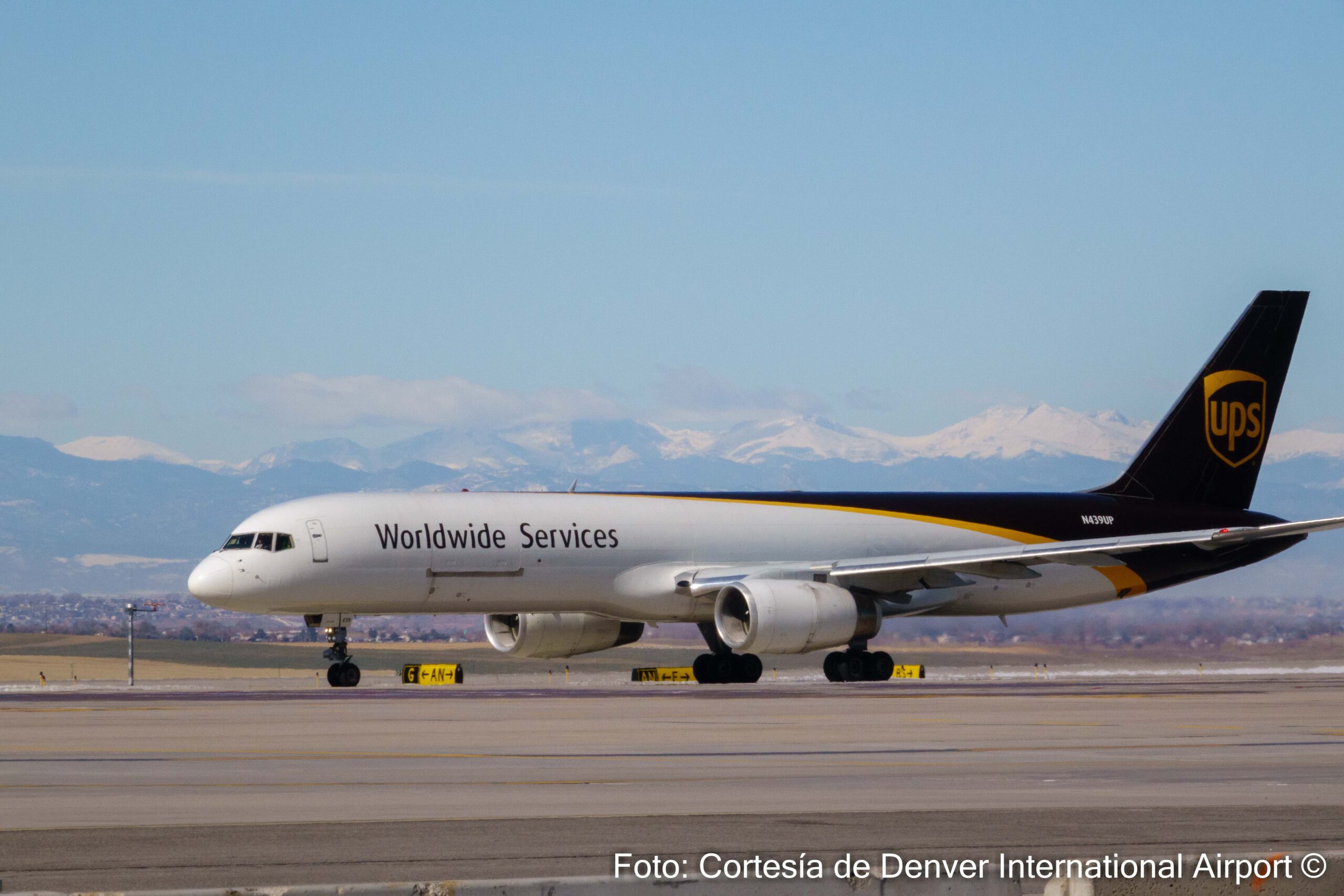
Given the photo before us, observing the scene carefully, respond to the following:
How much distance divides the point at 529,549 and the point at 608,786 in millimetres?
25603

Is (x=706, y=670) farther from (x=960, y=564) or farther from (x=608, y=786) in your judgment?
(x=608, y=786)

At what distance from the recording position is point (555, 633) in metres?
46.3

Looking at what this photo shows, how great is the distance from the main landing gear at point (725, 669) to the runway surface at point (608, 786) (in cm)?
1356

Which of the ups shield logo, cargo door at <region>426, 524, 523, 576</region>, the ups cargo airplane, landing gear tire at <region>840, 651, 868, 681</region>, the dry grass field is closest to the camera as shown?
the ups cargo airplane

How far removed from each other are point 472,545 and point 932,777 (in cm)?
2480

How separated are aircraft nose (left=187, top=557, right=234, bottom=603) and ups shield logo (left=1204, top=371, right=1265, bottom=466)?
27.9 m

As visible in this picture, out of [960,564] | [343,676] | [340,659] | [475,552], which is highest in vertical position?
[475,552]

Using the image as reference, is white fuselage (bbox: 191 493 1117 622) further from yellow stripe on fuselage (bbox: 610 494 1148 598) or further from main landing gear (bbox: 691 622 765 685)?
main landing gear (bbox: 691 622 765 685)

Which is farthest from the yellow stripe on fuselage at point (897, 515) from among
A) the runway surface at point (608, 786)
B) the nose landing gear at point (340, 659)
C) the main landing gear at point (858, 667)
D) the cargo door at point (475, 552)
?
the runway surface at point (608, 786)


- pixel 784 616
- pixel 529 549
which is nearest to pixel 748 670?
pixel 784 616

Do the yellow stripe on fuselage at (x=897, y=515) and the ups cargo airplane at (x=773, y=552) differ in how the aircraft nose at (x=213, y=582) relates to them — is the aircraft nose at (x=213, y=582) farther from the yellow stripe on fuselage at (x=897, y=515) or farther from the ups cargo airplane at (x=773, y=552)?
the yellow stripe on fuselage at (x=897, y=515)

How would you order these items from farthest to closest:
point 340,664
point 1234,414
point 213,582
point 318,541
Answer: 1. point 1234,414
2. point 340,664
3. point 318,541
4. point 213,582

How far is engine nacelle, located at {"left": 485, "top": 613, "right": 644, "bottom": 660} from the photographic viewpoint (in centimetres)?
4619

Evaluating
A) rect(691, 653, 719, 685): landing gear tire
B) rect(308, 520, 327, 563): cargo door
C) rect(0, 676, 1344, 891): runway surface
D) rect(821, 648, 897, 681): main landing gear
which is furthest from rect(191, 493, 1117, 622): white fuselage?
rect(0, 676, 1344, 891): runway surface
